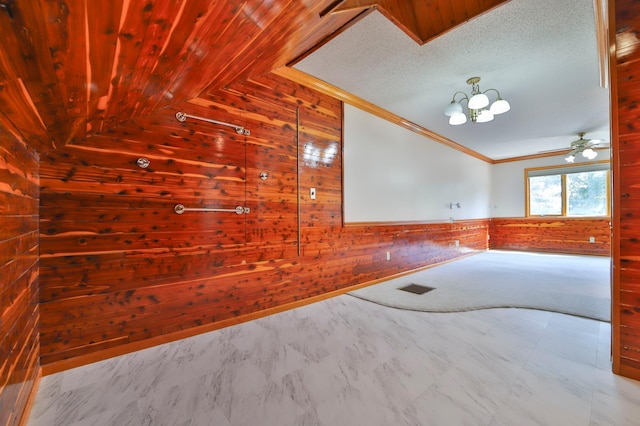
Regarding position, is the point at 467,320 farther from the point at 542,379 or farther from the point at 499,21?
the point at 499,21

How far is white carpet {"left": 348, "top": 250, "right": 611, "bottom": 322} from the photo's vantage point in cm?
276

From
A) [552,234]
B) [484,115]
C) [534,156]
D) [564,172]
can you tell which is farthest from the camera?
[534,156]

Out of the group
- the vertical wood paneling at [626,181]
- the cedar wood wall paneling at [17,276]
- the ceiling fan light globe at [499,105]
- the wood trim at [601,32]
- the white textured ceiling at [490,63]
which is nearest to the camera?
the cedar wood wall paneling at [17,276]

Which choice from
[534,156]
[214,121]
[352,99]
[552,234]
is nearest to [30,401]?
[214,121]

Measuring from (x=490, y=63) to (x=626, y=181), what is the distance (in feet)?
5.44

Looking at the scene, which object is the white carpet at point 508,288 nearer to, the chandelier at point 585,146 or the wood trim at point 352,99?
the chandelier at point 585,146

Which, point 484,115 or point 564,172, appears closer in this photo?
point 484,115

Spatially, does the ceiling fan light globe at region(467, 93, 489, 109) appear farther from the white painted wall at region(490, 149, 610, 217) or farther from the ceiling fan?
the white painted wall at region(490, 149, 610, 217)

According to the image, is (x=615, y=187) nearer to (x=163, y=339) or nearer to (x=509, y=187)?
(x=163, y=339)

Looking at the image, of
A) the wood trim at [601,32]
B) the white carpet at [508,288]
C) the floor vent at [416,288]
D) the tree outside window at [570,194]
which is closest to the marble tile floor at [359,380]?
the white carpet at [508,288]

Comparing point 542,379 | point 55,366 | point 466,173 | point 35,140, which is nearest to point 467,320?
point 542,379

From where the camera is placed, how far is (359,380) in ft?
5.16

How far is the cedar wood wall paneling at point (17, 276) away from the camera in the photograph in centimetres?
111

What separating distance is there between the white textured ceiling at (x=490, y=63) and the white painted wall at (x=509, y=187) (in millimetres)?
2807
